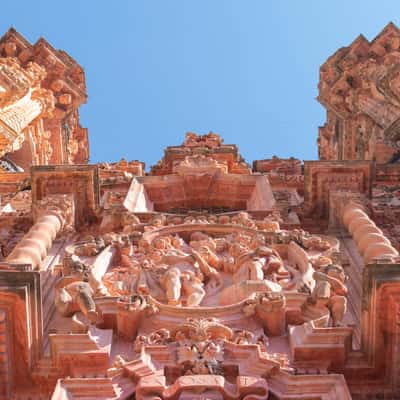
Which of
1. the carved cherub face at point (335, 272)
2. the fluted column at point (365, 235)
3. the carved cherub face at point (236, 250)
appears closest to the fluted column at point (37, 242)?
the carved cherub face at point (236, 250)

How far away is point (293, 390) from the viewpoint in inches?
397

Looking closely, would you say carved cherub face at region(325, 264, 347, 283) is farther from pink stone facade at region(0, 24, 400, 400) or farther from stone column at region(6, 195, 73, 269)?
stone column at region(6, 195, 73, 269)

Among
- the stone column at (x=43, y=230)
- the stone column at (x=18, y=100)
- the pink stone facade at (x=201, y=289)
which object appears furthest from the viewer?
the stone column at (x=18, y=100)

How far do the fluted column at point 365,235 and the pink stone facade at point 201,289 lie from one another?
0.15ft

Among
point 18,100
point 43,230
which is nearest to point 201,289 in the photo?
point 43,230

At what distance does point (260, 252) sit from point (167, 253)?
5.34 feet

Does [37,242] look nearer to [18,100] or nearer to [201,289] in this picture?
[201,289]

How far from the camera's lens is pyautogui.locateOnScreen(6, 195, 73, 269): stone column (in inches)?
558

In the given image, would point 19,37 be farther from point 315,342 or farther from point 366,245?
point 315,342

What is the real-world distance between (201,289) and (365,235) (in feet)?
11.5

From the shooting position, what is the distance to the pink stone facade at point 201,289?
10477mm

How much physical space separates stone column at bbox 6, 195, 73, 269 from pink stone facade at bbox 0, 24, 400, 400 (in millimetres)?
48

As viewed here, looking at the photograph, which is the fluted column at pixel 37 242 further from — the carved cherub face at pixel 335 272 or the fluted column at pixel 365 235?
the fluted column at pixel 365 235

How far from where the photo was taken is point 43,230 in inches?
629
